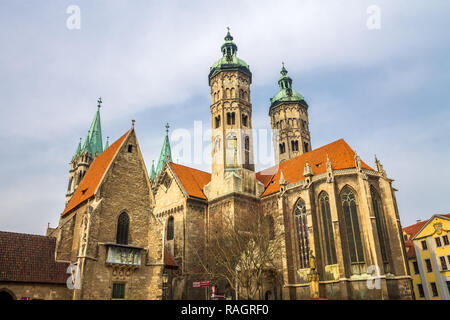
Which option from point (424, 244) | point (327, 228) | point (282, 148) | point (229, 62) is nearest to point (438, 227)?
point (424, 244)

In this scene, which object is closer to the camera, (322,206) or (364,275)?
(364,275)

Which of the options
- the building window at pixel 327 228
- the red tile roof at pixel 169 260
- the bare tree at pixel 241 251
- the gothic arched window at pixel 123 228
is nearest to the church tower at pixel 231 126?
the bare tree at pixel 241 251

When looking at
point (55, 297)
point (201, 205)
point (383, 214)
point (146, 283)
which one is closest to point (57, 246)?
point (55, 297)

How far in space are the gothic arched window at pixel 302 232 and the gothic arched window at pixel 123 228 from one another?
1595 centimetres

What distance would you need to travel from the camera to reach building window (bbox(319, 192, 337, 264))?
2886 cm

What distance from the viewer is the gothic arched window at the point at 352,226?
91.0 feet

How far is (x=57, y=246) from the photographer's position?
2247 cm

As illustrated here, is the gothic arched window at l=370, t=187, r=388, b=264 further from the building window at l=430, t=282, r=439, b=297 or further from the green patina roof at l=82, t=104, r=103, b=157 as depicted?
the green patina roof at l=82, t=104, r=103, b=157

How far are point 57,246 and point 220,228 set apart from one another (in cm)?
1527

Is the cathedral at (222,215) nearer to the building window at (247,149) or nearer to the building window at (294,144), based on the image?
the building window at (247,149)

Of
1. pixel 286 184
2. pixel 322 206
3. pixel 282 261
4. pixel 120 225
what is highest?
pixel 286 184

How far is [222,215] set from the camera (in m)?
33.9
